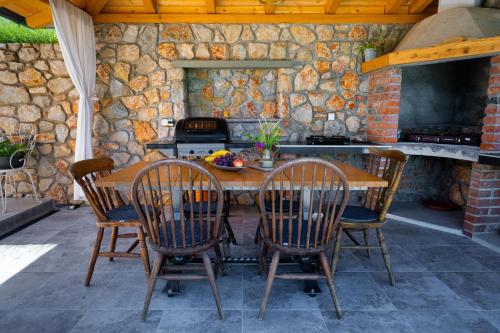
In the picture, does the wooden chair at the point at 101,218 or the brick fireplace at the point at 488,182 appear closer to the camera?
the wooden chair at the point at 101,218

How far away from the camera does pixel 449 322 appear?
5.71ft

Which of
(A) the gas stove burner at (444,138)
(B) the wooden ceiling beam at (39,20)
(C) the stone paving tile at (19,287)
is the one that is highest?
(B) the wooden ceiling beam at (39,20)

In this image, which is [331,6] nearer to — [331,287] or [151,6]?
[151,6]

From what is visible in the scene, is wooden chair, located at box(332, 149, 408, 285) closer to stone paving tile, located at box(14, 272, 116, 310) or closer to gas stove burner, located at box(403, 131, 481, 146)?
gas stove burner, located at box(403, 131, 481, 146)

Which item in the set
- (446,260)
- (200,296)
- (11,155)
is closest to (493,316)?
(446,260)

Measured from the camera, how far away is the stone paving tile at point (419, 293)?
1896 millimetres

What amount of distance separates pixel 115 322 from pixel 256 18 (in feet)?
11.3

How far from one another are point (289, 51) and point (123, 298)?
10.7 feet

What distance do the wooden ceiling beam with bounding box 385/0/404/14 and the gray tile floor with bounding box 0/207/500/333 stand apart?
2.75 metres

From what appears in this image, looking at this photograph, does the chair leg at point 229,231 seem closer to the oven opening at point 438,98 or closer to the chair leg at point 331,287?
the chair leg at point 331,287

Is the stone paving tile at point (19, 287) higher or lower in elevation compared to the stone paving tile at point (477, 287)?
lower

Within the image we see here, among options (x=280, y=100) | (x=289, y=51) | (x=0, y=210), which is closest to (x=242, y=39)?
(x=289, y=51)

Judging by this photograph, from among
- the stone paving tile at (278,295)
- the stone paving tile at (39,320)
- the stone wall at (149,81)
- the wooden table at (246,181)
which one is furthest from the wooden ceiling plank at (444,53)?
the stone paving tile at (39,320)

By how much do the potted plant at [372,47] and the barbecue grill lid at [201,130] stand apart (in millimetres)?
1932
